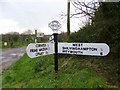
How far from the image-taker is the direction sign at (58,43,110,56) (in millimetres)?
9039

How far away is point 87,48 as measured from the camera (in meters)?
9.33

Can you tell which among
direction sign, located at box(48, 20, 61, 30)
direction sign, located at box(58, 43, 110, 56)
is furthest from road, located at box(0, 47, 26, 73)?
direction sign, located at box(58, 43, 110, 56)

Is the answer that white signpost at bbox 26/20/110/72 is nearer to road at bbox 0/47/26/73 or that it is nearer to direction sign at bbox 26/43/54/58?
direction sign at bbox 26/43/54/58

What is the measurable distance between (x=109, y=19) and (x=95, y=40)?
1.02 m

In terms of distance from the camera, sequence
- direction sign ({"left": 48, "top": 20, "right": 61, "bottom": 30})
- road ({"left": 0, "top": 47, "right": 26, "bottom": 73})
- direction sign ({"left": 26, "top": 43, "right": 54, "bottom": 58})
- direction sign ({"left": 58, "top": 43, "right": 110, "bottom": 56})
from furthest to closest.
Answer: road ({"left": 0, "top": 47, "right": 26, "bottom": 73}) → direction sign ({"left": 48, "top": 20, "right": 61, "bottom": 30}) → direction sign ({"left": 26, "top": 43, "right": 54, "bottom": 58}) → direction sign ({"left": 58, "top": 43, "right": 110, "bottom": 56})

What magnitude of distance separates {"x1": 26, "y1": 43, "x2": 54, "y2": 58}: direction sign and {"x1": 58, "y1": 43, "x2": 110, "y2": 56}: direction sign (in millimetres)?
340

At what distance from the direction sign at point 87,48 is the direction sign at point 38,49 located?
13.4 inches

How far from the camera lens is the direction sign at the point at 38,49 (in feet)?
31.5

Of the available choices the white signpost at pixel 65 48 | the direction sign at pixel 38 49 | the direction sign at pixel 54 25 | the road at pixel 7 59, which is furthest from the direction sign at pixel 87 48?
the road at pixel 7 59

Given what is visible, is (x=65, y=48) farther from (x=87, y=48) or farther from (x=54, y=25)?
(x=54, y=25)

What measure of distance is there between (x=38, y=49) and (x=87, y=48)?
164cm

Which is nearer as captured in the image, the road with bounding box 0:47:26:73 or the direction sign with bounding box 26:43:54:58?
the direction sign with bounding box 26:43:54:58

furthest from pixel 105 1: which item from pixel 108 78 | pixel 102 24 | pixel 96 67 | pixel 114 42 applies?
pixel 108 78

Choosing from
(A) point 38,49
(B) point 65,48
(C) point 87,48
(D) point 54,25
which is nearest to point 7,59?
(D) point 54,25
